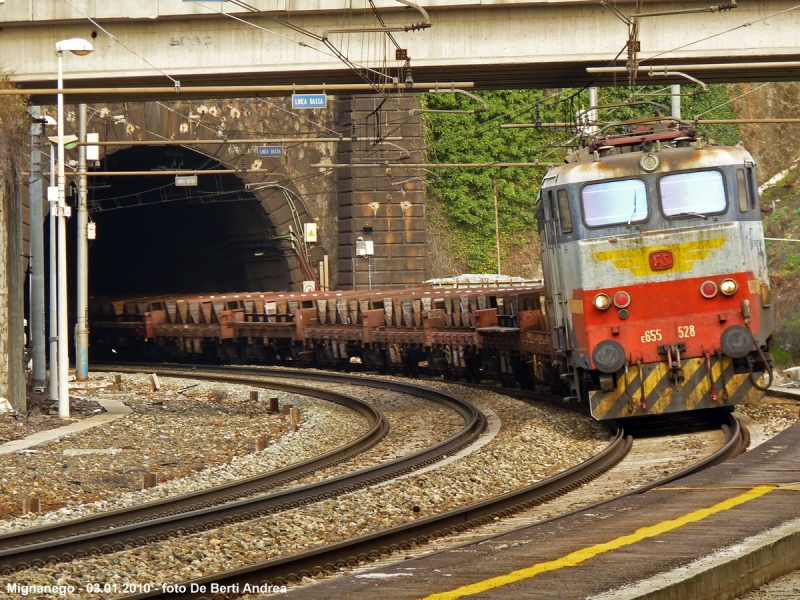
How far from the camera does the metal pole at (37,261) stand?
25.6m

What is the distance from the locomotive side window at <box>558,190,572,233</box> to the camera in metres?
15.4

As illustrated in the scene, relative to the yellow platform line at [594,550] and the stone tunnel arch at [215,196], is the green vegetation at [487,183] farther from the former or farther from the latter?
the yellow platform line at [594,550]

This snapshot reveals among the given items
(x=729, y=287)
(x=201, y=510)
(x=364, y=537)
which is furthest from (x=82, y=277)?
(x=364, y=537)

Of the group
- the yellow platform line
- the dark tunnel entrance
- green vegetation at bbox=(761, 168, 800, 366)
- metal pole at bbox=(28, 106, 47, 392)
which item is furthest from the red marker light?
the dark tunnel entrance

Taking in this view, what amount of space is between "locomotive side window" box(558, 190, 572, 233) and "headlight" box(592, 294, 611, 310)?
991 millimetres

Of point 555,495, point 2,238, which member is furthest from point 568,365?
point 2,238

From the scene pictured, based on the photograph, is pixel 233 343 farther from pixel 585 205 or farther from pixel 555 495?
pixel 555 495

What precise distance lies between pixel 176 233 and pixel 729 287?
3906cm

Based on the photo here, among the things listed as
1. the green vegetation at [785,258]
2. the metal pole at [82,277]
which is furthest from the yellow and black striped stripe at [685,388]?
the metal pole at [82,277]

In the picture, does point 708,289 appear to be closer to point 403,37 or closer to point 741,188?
point 741,188

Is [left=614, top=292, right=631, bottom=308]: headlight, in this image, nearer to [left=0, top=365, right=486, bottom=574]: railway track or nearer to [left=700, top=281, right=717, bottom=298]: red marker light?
[left=700, top=281, right=717, bottom=298]: red marker light

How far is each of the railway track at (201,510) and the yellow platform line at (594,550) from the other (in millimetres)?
3894

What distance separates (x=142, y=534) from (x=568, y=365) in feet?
24.9

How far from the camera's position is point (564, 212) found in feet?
50.6
